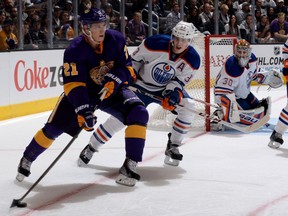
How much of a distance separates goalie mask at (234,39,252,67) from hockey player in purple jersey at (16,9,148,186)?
192cm

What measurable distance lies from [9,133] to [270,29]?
5.94 m

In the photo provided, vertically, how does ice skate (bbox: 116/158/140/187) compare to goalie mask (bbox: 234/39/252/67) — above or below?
below

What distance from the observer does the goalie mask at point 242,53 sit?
5.27 meters

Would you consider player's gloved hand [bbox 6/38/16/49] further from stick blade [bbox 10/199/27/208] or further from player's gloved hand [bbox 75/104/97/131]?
stick blade [bbox 10/199/27/208]

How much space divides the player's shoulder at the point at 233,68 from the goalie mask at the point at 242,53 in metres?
0.03

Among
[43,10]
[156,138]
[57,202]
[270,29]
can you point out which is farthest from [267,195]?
[270,29]

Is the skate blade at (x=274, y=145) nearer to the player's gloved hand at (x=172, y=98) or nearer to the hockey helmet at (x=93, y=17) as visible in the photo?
the player's gloved hand at (x=172, y=98)

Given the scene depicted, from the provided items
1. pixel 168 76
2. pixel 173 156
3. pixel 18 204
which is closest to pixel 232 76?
pixel 168 76

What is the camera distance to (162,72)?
Result: 4.09 m

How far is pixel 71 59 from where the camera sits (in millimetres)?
3361

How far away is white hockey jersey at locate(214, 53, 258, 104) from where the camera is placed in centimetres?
533

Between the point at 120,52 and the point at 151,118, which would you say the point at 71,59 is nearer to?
the point at 120,52

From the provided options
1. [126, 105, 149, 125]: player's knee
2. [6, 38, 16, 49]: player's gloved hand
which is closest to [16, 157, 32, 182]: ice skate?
[126, 105, 149, 125]: player's knee

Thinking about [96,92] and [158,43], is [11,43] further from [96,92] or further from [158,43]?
[96,92]
